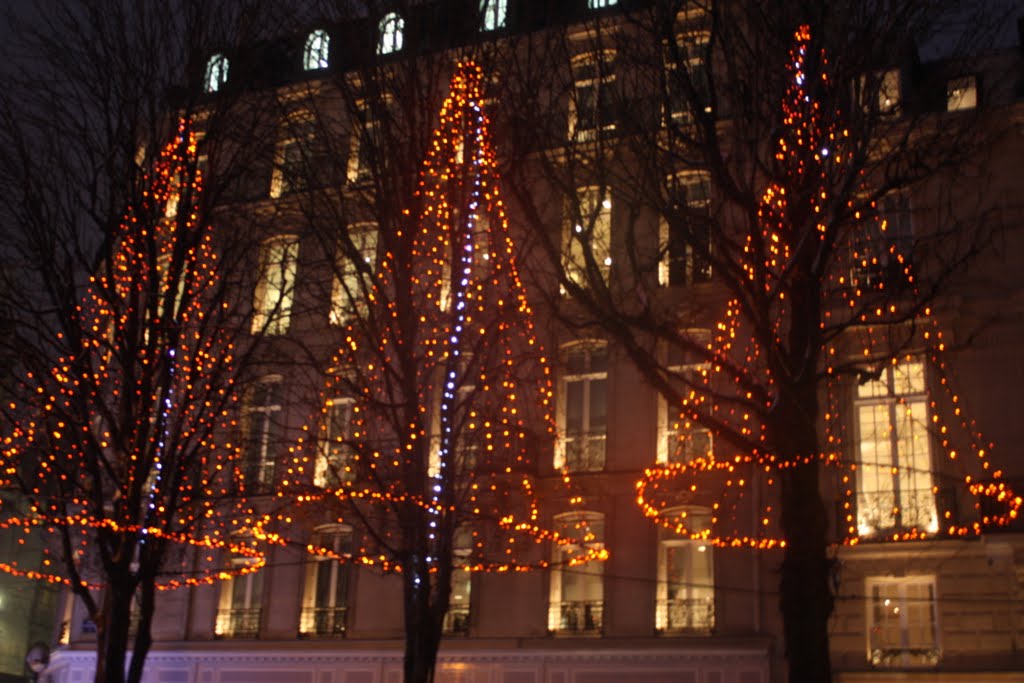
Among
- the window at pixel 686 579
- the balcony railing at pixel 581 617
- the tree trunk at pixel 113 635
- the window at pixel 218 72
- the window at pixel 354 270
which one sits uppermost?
the window at pixel 218 72

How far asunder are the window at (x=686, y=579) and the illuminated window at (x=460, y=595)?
10.4ft

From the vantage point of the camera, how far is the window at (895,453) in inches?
696

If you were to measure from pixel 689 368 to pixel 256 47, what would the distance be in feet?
28.2

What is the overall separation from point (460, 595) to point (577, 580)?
6.65 ft

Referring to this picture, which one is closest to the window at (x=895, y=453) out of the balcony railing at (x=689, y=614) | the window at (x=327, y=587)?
the balcony railing at (x=689, y=614)

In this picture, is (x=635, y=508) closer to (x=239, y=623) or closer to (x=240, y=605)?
(x=239, y=623)

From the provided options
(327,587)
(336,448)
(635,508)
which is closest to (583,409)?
(635,508)

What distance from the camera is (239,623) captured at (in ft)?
71.5

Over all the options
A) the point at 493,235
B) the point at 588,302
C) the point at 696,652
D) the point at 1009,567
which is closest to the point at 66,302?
the point at 493,235

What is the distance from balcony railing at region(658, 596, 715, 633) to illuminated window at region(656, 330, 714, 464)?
219cm

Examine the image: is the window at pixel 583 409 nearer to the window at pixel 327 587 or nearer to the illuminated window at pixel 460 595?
the illuminated window at pixel 460 595

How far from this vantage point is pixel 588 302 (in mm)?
11273

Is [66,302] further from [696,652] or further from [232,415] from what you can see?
[696,652]

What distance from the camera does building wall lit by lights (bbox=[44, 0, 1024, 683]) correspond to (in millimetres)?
16594
